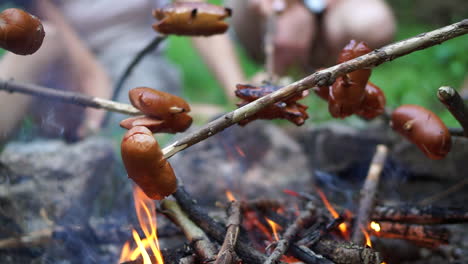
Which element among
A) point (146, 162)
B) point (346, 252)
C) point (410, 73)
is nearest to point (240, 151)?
point (346, 252)

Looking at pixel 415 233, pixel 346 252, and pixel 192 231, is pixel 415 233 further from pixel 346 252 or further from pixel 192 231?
pixel 192 231

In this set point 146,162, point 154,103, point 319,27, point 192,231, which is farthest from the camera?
point 319,27

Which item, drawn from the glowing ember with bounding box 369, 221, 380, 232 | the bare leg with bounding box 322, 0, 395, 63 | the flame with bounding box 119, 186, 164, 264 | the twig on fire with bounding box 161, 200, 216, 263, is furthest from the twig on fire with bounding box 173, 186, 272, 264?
the bare leg with bounding box 322, 0, 395, 63

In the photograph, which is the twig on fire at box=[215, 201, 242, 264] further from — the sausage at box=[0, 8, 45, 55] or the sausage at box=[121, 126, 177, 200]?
the sausage at box=[0, 8, 45, 55]

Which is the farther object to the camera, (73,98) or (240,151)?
(240,151)

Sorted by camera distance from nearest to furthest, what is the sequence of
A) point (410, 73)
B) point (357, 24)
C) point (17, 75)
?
1. point (17, 75)
2. point (357, 24)
3. point (410, 73)

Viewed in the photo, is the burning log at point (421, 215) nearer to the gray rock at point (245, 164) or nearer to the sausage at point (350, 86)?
the sausage at point (350, 86)
